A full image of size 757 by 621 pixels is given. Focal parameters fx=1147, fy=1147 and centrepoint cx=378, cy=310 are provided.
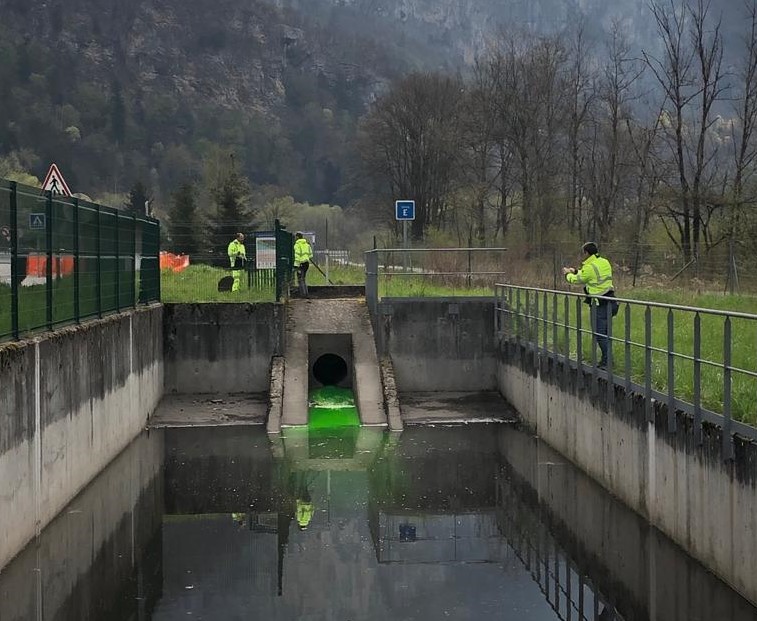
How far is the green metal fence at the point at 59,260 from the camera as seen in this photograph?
38.6 ft

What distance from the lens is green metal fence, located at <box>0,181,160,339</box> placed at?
11773 mm

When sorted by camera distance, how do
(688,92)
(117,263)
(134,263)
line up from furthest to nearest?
1. (688,92)
2. (134,263)
3. (117,263)

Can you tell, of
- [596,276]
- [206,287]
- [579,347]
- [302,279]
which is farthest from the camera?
[302,279]

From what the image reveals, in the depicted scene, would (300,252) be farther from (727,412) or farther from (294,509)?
(727,412)

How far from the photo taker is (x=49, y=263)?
13547 millimetres

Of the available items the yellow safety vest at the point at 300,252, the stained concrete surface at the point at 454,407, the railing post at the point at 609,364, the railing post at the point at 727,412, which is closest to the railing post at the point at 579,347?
the railing post at the point at 609,364

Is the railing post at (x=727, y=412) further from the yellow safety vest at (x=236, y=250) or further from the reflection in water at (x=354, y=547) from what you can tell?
the yellow safety vest at (x=236, y=250)

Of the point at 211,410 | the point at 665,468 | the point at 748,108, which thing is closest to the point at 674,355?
the point at 665,468

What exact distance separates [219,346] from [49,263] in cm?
1012

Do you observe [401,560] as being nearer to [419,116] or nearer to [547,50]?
[547,50]

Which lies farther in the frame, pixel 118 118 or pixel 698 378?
pixel 118 118

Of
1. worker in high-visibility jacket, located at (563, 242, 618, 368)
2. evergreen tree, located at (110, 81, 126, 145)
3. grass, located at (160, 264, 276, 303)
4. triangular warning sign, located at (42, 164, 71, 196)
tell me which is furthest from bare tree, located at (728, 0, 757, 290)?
evergreen tree, located at (110, 81, 126, 145)

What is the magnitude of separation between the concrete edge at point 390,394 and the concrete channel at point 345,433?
5cm

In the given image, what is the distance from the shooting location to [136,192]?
83812mm
